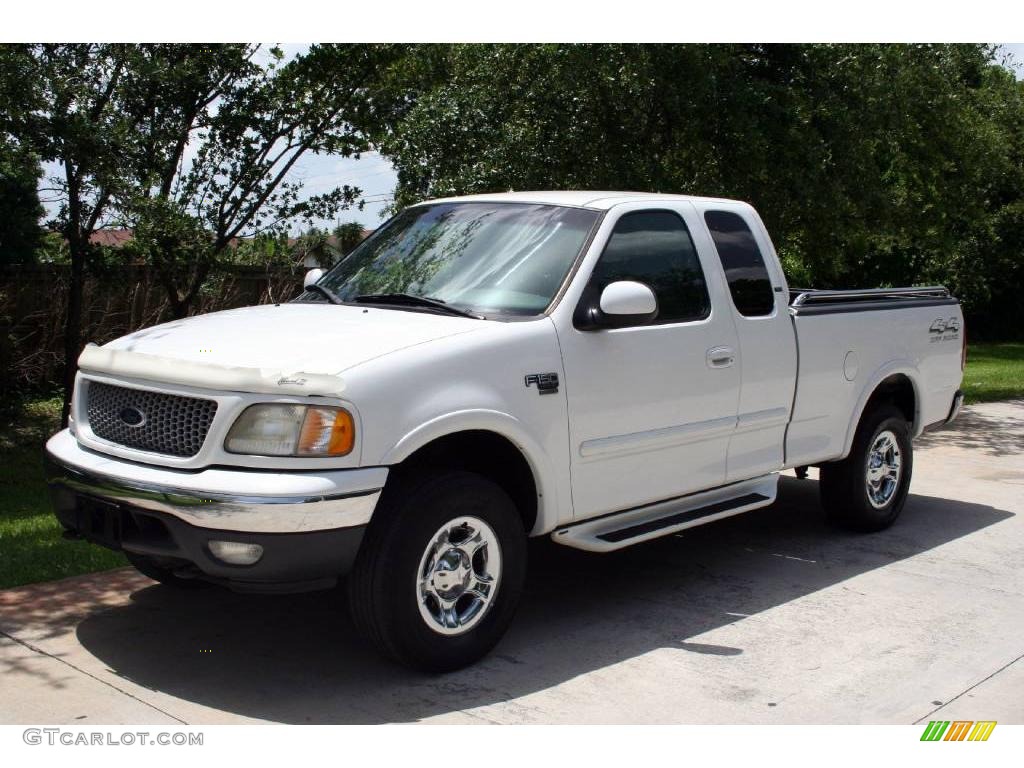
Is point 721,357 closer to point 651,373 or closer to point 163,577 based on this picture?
point 651,373

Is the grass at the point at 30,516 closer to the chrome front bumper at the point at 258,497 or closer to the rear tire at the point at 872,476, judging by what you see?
the chrome front bumper at the point at 258,497

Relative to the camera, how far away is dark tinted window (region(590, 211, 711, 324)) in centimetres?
614

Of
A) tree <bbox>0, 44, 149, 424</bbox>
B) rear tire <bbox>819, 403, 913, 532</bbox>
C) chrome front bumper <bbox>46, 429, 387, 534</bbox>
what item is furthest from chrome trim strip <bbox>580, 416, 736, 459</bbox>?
tree <bbox>0, 44, 149, 424</bbox>

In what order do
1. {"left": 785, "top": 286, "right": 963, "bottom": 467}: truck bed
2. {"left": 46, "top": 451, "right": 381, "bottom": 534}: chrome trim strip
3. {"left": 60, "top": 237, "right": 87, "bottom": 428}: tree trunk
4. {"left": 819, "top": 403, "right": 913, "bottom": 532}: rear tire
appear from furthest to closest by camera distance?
{"left": 60, "top": 237, "right": 87, "bottom": 428}: tree trunk, {"left": 819, "top": 403, "right": 913, "bottom": 532}: rear tire, {"left": 785, "top": 286, "right": 963, "bottom": 467}: truck bed, {"left": 46, "top": 451, "right": 381, "bottom": 534}: chrome trim strip

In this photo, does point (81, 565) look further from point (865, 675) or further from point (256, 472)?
point (865, 675)

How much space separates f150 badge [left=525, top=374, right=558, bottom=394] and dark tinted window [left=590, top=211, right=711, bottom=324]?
2.16 feet

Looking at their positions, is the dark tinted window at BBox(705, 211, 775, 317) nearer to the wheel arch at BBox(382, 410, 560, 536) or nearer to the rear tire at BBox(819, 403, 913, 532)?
the rear tire at BBox(819, 403, 913, 532)

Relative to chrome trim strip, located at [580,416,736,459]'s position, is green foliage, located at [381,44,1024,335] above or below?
above

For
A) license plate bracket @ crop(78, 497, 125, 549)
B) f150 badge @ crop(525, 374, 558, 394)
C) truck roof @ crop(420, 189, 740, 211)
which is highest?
truck roof @ crop(420, 189, 740, 211)

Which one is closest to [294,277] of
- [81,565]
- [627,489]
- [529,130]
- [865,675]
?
[529,130]

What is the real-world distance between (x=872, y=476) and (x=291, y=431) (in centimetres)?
453

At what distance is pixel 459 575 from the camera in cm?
524

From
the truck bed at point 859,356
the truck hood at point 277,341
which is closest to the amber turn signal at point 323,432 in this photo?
the truck hood at point 277,341

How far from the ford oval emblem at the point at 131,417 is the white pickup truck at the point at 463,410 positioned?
13 mm
